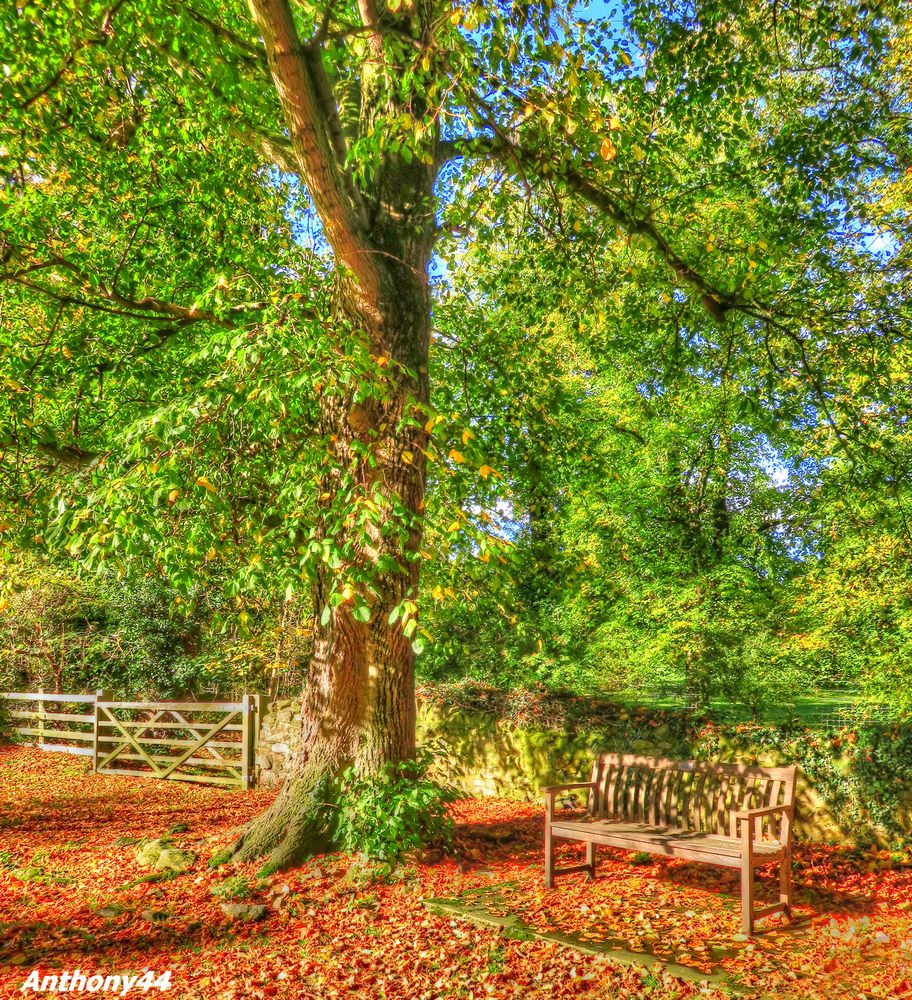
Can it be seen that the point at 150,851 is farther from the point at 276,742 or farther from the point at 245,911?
the point at 276,742

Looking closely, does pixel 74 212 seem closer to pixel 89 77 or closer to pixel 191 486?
pixel 89 77

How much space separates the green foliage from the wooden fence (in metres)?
4.81

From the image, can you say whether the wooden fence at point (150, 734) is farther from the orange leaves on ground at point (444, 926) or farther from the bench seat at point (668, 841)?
the bench seat at point (668, 841)

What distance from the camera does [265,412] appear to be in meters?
6.17

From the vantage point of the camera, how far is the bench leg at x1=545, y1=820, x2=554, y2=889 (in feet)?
19.9

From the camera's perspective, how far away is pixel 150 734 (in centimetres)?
1353

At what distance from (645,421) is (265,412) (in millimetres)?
8680

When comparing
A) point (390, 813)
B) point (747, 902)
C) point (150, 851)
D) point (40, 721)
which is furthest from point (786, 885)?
point (40, 721)

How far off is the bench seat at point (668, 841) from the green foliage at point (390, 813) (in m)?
1.04

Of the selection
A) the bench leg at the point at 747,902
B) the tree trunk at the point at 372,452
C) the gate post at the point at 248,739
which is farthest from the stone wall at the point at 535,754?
the bench leg at the point at 747,902

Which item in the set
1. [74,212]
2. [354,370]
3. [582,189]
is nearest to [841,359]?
[582,189]

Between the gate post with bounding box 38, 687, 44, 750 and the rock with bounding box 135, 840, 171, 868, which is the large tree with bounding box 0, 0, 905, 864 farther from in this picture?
the gate post with bounding box 38, 687, 44, 750

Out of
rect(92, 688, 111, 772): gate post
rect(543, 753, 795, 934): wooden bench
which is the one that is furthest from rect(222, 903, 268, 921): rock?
rect(92, 688, 111, 772): gate post

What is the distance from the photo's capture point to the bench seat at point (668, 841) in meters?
5.17
